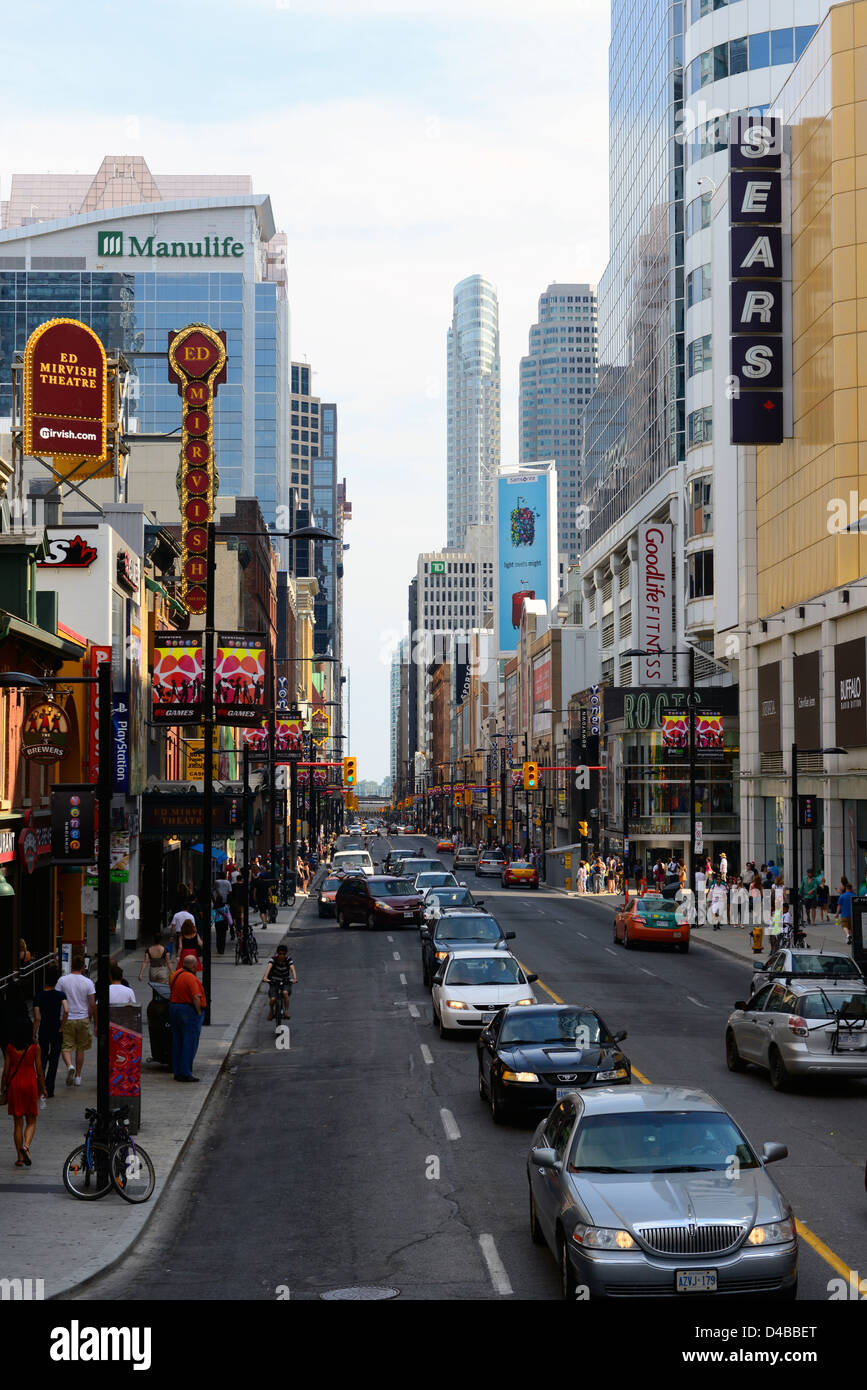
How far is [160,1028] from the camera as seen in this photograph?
2306cm

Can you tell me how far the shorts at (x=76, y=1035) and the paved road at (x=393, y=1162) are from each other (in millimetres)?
2087

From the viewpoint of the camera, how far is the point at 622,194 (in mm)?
107125

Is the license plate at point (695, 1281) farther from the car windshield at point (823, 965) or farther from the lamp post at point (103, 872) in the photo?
the car windshield at point (823, 965)

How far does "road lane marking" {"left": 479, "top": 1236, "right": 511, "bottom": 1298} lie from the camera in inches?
465

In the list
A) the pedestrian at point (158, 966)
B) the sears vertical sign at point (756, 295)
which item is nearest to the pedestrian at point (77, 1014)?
the pedestrian at point (158, 966)

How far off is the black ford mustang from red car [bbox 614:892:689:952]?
23375 mm

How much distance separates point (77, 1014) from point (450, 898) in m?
23.3

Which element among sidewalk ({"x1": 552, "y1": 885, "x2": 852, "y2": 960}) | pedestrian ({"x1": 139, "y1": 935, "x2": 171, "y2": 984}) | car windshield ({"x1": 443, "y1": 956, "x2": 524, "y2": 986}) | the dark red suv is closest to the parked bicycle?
pedestrian ({"x1": 139, "y1": 935, "x2": 171, "y2": 984})

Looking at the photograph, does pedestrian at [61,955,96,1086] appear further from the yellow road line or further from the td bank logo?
the td bank logo

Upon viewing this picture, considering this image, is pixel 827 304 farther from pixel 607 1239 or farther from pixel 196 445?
pixel 607 1239

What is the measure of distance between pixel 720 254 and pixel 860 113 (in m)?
13.7

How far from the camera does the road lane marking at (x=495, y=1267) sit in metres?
11.8
